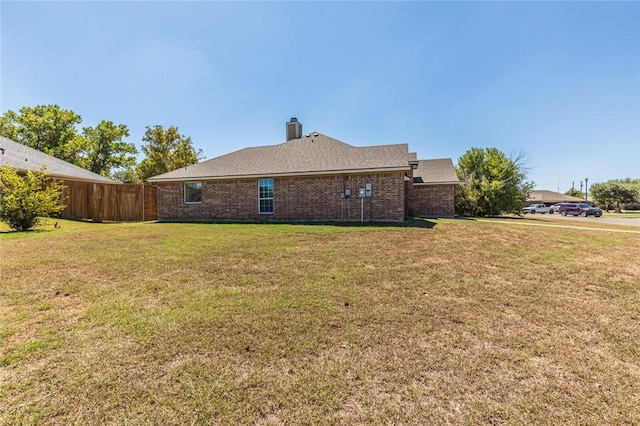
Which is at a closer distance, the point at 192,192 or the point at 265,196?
the point at 265,196

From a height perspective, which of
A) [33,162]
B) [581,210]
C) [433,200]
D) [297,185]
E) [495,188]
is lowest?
[581,210]

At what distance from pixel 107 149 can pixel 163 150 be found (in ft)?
36.0

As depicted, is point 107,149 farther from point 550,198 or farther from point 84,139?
point 550,198

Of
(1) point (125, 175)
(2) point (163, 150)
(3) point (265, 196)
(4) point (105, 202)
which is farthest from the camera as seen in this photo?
(1) point (125, 175)

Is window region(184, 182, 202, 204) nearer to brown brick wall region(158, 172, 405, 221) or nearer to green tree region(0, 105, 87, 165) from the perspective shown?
brown brick wall region(158, 172, 405, 221)

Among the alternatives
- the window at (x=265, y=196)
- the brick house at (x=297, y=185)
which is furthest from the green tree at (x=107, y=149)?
A: the window at (x=265, y=196)

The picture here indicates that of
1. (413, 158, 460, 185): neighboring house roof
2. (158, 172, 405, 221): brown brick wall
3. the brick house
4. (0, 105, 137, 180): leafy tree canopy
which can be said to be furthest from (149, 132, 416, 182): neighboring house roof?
(0, 105, 137, 180): leafy tree canopy

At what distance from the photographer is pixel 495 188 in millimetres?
21875

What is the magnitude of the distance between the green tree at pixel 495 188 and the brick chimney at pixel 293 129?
44.7 ft

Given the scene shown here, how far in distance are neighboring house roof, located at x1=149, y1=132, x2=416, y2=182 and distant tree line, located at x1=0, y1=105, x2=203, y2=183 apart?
17390 mm

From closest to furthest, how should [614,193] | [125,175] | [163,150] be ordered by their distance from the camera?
[163,150] → [125,175] → [614,193]

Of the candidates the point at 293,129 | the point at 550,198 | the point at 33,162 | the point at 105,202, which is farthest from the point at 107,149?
the point at 550,198

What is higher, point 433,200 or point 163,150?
point 163,150

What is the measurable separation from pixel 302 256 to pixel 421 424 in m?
4.70
